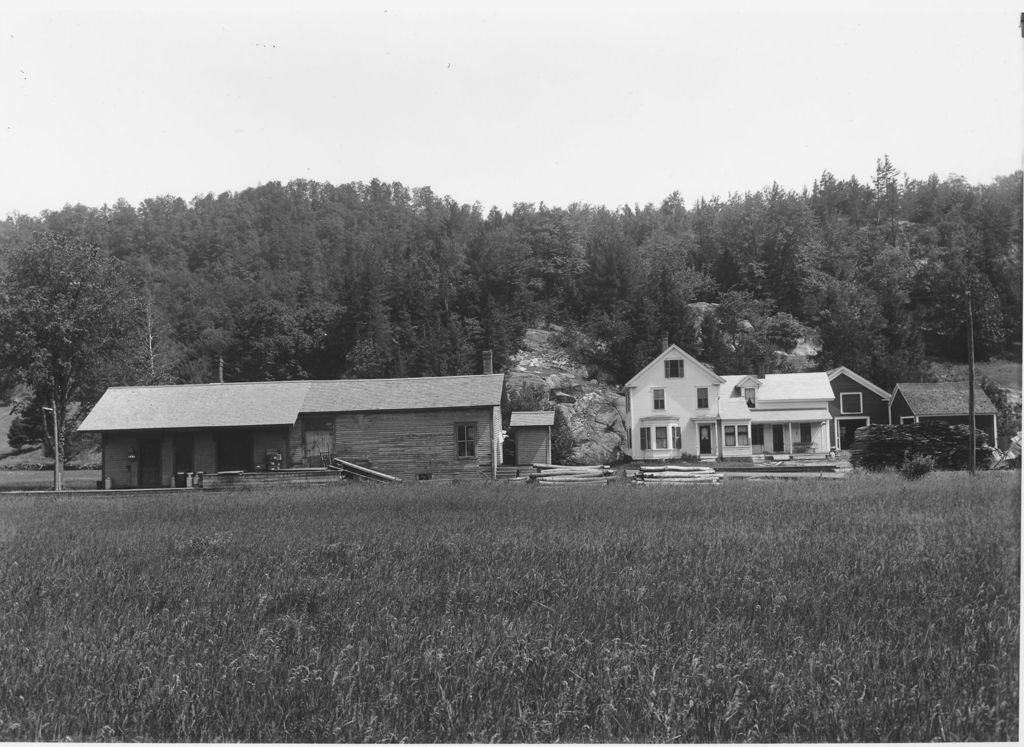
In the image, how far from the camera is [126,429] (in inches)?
1433

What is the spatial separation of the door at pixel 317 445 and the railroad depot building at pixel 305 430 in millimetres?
46

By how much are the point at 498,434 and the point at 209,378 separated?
2923 cm

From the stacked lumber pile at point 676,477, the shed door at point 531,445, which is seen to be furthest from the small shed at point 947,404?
the shed door at point 531,445

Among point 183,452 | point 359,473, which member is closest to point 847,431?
point 359,473

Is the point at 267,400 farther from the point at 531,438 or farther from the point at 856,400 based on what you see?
the point at 856,400

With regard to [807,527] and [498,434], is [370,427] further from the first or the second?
[807,527]

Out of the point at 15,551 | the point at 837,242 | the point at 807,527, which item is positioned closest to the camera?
the point at 15,551

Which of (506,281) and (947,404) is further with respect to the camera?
(506,281)

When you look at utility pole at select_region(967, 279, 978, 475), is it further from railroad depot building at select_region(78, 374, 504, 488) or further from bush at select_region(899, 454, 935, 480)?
railroad depot building at select_region(78, 374, 504, 488)

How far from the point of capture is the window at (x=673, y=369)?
54.3 metres

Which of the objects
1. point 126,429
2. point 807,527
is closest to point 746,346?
point 126,429

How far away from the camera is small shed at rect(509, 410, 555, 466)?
43750 mm

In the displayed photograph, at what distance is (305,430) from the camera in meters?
37.2

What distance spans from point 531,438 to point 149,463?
63.1ft
